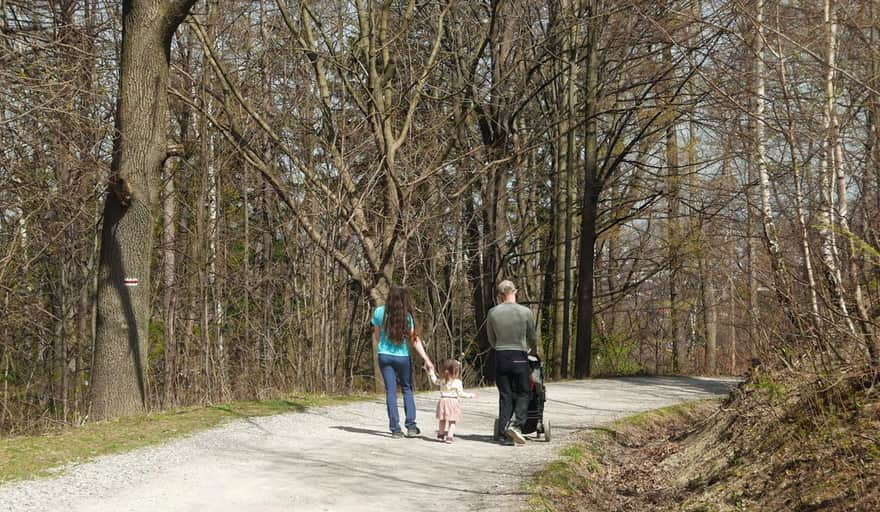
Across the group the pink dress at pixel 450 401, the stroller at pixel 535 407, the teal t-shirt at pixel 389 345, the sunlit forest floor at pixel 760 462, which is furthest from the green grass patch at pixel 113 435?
the sunlit forest floor at pixel 760 462

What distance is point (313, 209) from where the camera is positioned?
2186 cm

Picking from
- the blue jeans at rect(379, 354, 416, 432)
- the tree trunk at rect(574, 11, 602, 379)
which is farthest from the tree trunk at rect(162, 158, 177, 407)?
the blue jeans at rect(379, 354, 416, 432)

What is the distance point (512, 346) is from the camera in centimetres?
1170

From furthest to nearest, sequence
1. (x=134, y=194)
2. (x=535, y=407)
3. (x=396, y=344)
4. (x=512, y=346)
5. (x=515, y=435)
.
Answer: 1. (x=134, y=194)
2. (x=535, y=407)
3. (x=396, y=344)
4. (x=515, y=435)
5. (x=512, y=346)

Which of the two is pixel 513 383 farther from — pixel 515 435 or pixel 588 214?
pixel 588 214

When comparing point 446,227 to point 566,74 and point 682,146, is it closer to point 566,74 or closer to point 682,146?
point 566,74

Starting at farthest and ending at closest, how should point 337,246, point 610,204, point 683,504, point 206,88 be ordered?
point 610,204
point 206,88
point 337,246
point 683,504

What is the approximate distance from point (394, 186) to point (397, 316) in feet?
31.4

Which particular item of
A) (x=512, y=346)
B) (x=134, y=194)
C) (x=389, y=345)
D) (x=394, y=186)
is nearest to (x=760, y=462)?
(x=512, y=346)

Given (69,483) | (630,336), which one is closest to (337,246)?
(69,483)

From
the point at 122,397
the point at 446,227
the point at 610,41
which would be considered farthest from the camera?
the point at 446,227

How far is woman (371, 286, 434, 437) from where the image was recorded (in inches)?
474

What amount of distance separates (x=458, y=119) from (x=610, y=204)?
1080 centimetres

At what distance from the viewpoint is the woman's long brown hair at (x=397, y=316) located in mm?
12023
